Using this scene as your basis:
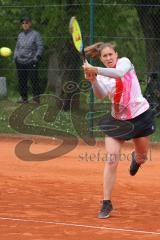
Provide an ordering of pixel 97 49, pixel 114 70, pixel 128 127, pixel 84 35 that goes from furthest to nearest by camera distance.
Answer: pixel 84 35 < pixel 128 127 < pixel 97 49 < pixel 114 70

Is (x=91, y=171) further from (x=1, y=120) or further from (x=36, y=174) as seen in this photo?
(x=1, y=120)

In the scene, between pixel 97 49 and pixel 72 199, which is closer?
pixel 97 49

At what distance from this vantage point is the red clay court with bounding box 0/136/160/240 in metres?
5.72

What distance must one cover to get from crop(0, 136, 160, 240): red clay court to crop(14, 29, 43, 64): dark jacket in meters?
2.82

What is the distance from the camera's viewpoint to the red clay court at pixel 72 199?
572cm

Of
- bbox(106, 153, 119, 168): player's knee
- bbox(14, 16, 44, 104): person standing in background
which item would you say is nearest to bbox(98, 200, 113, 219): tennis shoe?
bbox(106, 153, 119, 168): player's knee

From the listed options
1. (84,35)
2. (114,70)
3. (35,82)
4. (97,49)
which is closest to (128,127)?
(114,70)

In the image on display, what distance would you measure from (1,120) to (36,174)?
5063mm

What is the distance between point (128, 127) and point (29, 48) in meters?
7.28

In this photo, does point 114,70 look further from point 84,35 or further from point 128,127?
point 84,35

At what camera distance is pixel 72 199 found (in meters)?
7.30

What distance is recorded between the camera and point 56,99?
14.8 meters

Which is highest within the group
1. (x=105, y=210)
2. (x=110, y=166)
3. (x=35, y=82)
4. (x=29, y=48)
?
(x=29, y=48)

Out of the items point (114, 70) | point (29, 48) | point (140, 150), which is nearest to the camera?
point (114, 70)
